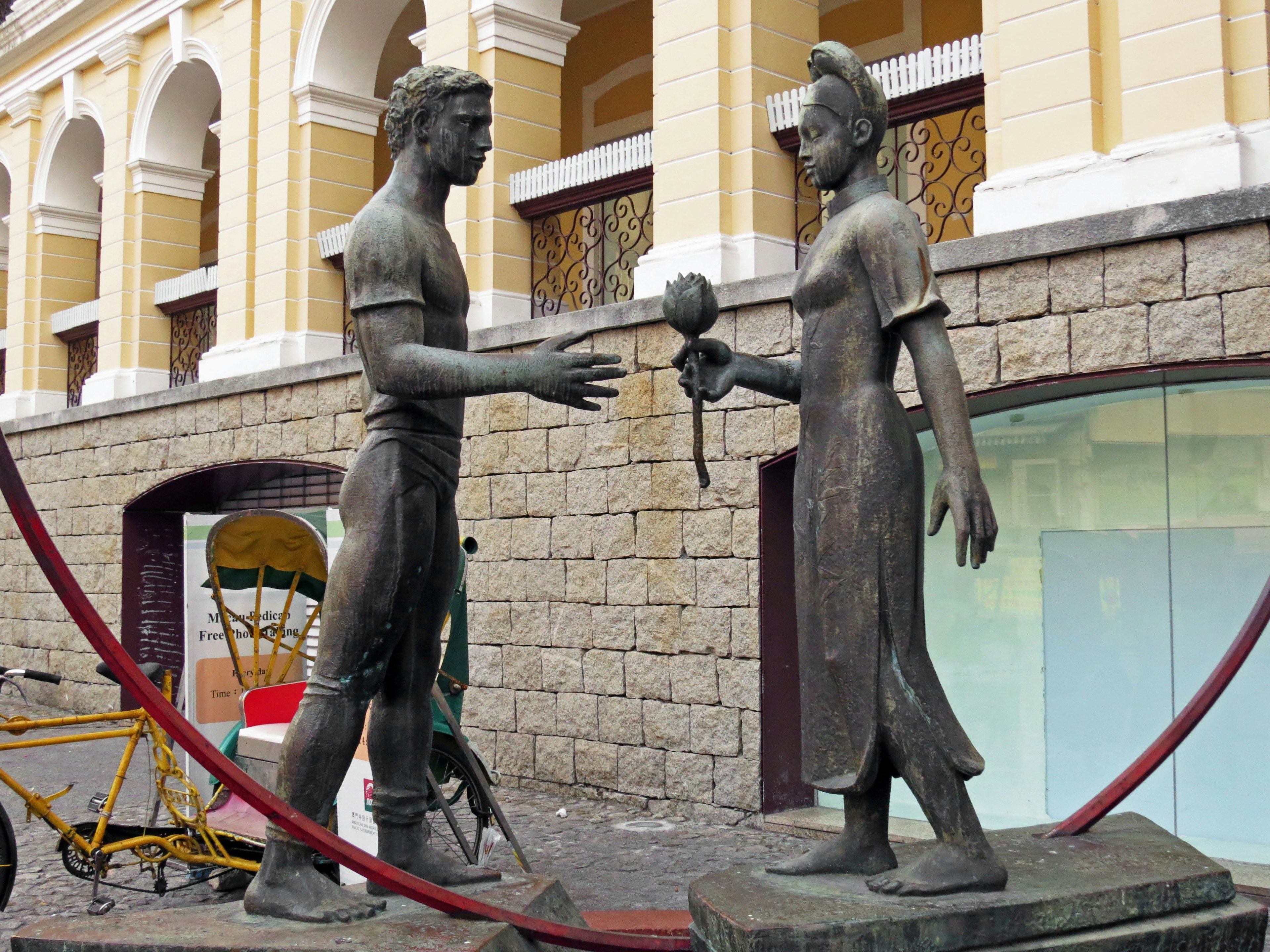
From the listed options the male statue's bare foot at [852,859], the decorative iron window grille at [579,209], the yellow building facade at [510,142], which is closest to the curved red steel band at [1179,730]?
the male statue's bare foot at [852,859]

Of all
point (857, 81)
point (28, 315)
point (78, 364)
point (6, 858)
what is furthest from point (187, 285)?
point (857, 81)

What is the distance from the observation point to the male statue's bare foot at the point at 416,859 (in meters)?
3.81

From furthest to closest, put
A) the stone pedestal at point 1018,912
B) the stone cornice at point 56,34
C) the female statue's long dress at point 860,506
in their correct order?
1. the stone cornice at point 56,34
2. the female statue's long dress at point 860,506
3. the stone pedestal at point 1018,912

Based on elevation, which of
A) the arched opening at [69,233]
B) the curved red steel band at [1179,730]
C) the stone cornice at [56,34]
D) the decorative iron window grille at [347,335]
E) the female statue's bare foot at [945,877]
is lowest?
the female statue's bare foot at [945,877]

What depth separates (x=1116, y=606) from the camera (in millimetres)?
6891

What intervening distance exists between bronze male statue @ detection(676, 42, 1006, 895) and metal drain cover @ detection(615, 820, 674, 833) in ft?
13.3

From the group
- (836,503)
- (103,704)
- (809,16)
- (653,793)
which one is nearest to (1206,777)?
(653,793)

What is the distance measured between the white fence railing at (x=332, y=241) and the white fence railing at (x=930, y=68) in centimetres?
485

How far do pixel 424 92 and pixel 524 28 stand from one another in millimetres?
6802

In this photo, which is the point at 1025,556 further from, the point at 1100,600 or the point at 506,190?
the point at 506,190

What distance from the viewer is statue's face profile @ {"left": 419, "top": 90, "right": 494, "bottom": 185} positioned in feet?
12.4

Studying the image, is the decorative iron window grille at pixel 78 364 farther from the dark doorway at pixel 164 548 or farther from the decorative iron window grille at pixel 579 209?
the decorative iron window grille at pixel 579 209

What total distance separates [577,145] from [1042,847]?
10851mm

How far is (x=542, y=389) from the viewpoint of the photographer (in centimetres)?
336
